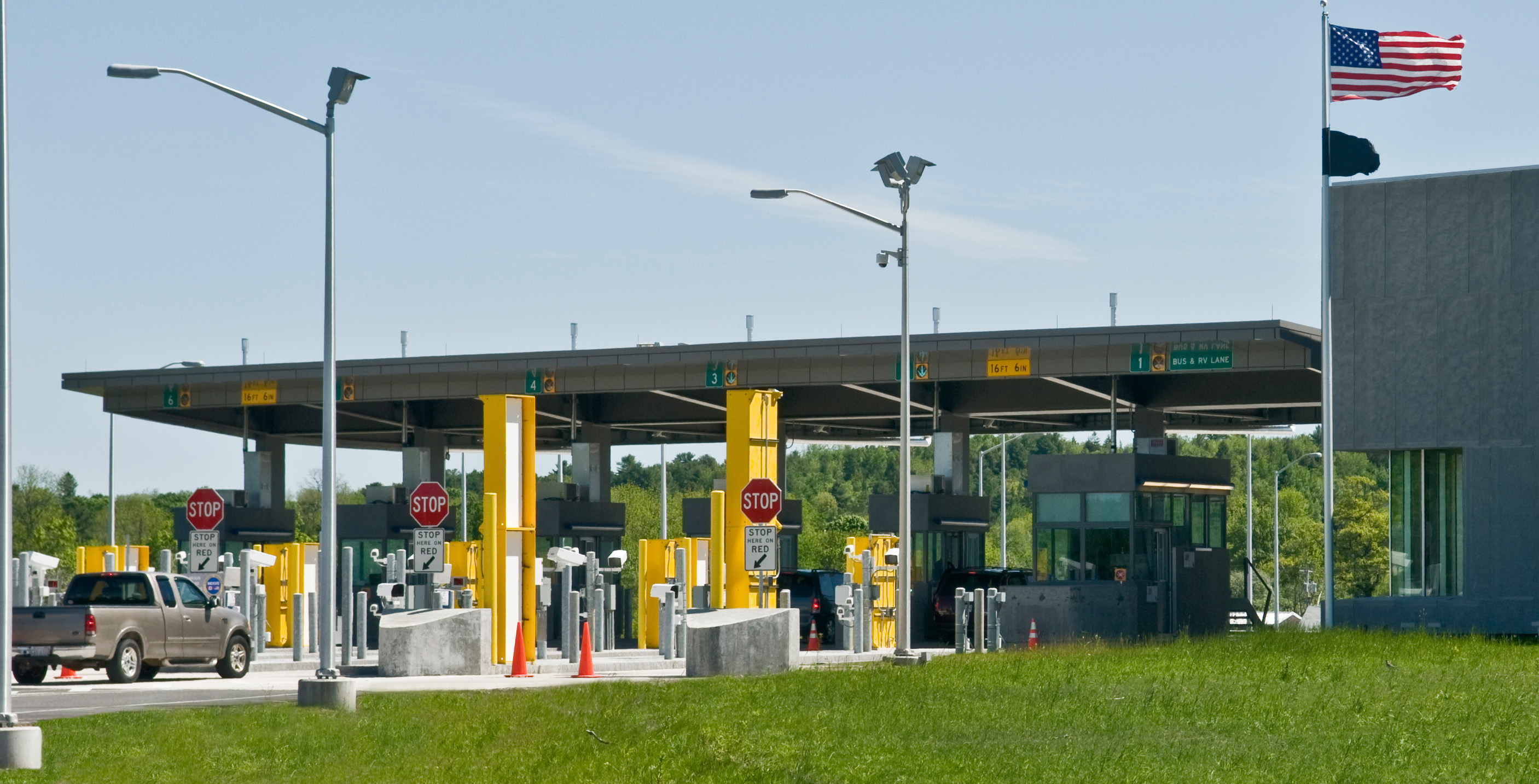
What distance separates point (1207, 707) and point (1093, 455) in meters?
17.9

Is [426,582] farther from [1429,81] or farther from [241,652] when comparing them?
[1429,81]

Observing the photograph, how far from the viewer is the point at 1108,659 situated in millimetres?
22859

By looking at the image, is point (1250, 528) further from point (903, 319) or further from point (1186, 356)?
point (903, 319)

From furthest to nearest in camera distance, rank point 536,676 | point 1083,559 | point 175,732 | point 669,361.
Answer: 1. point 669,361
2. point 1083,559
3. point 536,676
4. point 175,732

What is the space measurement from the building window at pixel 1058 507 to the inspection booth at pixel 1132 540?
0.01m

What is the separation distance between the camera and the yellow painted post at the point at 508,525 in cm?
2827

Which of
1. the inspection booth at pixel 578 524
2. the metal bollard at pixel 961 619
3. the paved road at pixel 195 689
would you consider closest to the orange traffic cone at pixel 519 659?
the paved road at pixel 195 689

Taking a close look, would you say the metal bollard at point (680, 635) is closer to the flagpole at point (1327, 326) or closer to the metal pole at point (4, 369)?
the flagpole at point (1327, 326)

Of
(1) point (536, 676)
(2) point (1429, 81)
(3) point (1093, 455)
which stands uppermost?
(2) point (1429, 81)

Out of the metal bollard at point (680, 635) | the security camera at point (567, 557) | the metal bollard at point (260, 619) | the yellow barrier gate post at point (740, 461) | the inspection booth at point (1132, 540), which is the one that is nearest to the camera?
the security camera at point (567, 557)

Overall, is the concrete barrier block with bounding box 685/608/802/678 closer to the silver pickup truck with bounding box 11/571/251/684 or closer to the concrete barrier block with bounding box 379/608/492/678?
the concrete barrier block with bounding box 379/608/492/678

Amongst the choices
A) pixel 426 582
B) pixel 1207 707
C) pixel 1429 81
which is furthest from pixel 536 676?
pixel 1429 81

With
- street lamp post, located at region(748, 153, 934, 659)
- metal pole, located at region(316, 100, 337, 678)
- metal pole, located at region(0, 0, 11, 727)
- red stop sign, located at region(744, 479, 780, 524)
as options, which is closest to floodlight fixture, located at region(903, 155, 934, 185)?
street lamp post, located at region(748, 153, 934, 659)

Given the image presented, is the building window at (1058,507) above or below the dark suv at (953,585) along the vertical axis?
above
